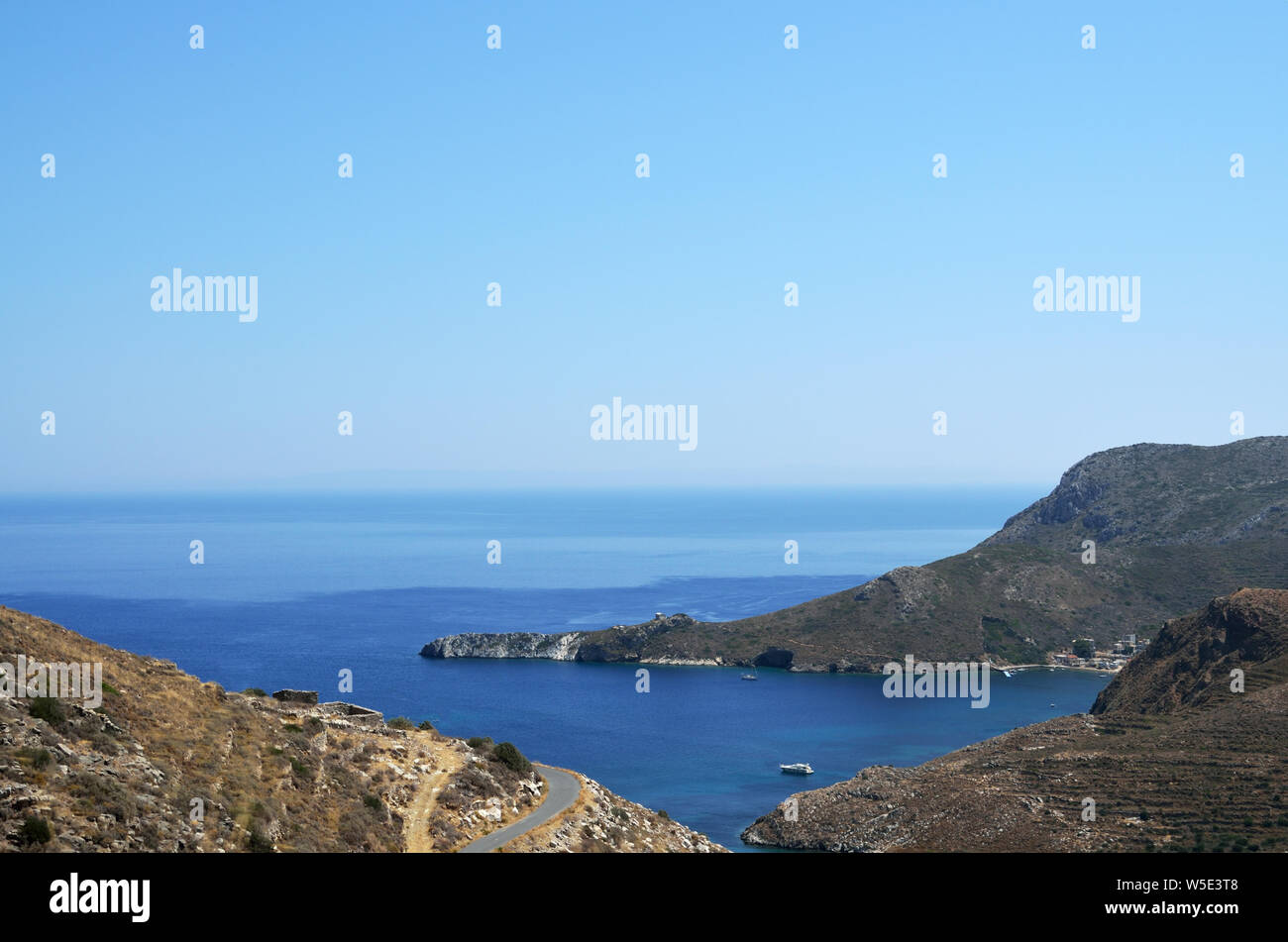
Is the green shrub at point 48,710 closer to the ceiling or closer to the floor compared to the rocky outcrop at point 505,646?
closer to the ceiling

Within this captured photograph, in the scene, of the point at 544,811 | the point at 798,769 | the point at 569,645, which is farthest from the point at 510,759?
the point at 569,645

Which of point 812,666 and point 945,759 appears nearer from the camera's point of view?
point 945,759

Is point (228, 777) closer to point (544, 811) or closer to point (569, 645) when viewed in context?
point (544, 811)

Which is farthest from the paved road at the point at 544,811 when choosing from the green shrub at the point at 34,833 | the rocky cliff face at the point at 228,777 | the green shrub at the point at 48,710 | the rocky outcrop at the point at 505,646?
the rocky outcrop at the point at 505,646

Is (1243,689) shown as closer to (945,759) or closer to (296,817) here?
(945,759)

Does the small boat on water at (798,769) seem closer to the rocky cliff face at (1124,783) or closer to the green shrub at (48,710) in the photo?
the rocky cliff face at (1124,783)

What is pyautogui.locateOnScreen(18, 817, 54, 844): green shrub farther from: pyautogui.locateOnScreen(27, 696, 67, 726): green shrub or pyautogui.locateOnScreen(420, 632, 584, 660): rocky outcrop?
pyautogui.locateOnScreen(420, 632, 584, 660): rocky outcrop

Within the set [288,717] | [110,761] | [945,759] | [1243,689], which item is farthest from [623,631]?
[110,761]
